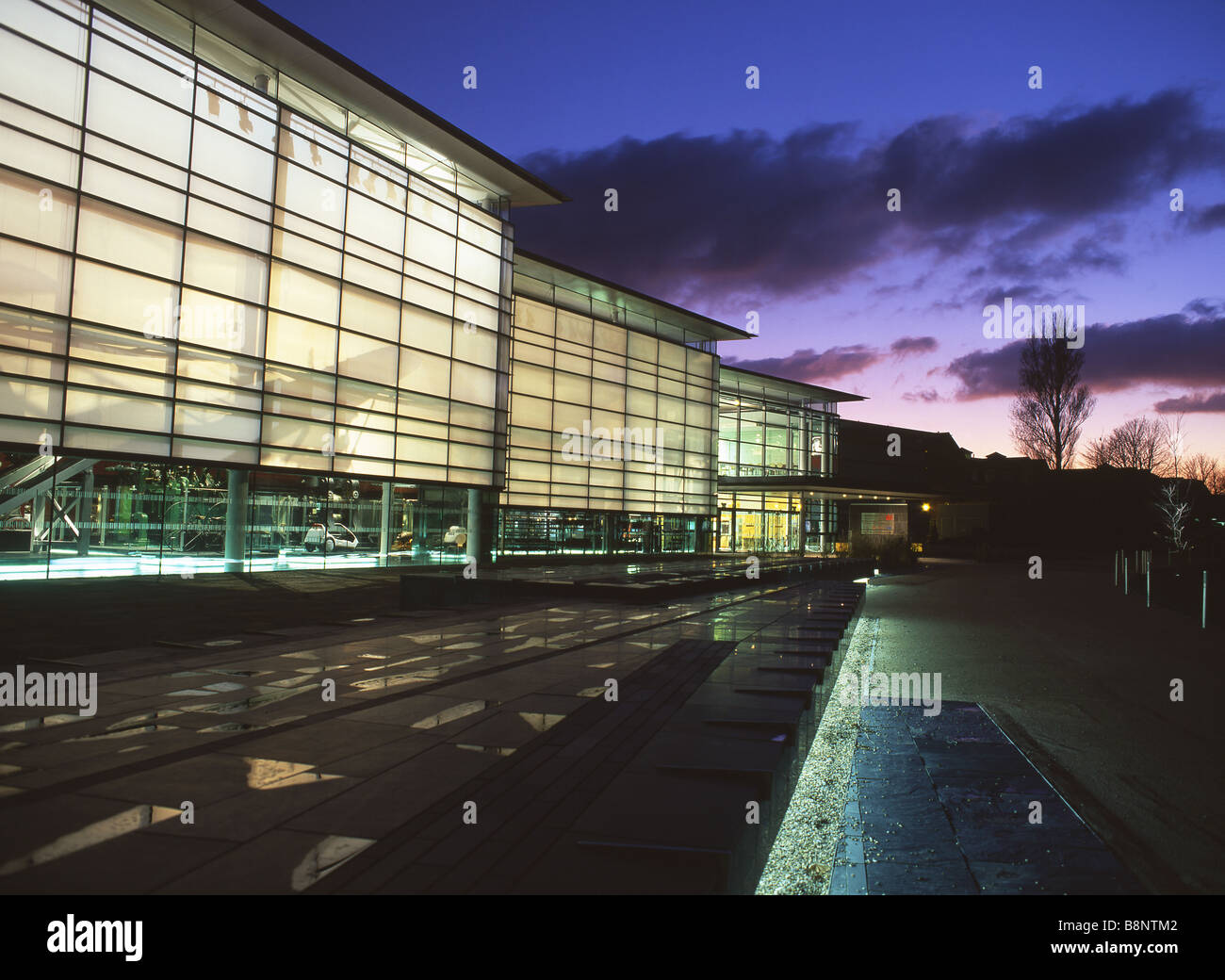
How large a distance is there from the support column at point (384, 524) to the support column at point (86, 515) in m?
9.83

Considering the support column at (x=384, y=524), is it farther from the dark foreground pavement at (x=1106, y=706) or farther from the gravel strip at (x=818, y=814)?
the gravel strip at (x=818, y=814)

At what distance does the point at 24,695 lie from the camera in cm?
741

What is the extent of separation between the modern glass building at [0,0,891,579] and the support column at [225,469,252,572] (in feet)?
0.34

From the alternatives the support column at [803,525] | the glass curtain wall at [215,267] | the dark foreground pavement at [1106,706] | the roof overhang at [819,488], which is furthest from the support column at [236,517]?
the support column at [803,525]

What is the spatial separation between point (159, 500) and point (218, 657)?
52.9 feet

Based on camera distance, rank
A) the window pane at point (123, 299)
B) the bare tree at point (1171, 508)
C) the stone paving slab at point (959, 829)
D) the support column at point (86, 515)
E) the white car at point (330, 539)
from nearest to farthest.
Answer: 1. the stone paving slab at point (959, 829)
2. the window pane at point (123, 299)
3. the support column at point (86, 515)
4. the white car at point (330, 539)
5. the bare tree at point (1171, 508)

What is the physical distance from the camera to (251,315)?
23.6 meters

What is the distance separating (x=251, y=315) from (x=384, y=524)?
9.55 metres

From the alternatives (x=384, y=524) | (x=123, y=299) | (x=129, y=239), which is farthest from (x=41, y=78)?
(x=384, y=524)

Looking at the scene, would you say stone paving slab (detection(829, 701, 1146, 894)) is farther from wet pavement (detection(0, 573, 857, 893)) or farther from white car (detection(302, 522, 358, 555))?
white car (detection(302, 522, 358, 555))

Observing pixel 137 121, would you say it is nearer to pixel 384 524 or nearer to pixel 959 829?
pixel 384 524

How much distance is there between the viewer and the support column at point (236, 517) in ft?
80.9

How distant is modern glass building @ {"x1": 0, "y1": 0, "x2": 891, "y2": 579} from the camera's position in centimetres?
1928

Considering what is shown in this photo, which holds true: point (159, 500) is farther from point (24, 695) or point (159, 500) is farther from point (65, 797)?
point (65, 797)
